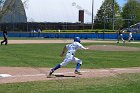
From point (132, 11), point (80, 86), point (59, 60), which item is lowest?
point (59, 60)

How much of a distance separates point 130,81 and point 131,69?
4273 mm

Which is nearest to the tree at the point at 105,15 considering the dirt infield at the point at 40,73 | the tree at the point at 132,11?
the tree at the point at 132,11

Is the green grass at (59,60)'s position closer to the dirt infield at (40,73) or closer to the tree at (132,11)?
the dirt infield at (40,73)

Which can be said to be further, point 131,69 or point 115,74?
point 131,69

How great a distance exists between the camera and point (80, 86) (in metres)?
13.5

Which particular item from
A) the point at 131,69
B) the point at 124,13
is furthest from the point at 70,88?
the point at 124,13

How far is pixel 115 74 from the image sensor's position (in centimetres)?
1703

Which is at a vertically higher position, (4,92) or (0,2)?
(0,2)

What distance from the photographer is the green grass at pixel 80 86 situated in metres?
12.7

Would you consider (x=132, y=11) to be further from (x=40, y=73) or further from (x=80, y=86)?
(x=80, y=86)

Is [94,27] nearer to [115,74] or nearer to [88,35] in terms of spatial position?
[88,35]

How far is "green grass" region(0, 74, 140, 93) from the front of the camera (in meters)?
12.7

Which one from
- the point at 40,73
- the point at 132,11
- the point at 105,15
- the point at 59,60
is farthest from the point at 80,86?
the point at 132,11

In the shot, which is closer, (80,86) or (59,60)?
(80,86)
